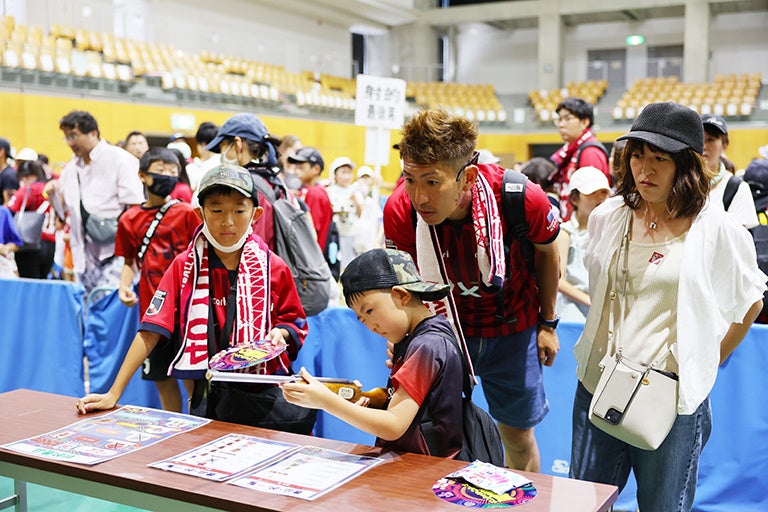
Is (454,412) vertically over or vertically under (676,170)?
under

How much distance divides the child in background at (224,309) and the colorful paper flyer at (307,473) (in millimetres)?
638

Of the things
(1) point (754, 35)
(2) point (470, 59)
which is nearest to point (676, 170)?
(1) point (754, 35)

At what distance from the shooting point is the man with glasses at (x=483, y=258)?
2.41m

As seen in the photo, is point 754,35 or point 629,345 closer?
point 629,345

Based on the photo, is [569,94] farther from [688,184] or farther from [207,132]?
[688,184]

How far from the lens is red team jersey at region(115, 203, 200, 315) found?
409cm

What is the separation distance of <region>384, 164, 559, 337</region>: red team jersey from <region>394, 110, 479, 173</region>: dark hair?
29 centimetres

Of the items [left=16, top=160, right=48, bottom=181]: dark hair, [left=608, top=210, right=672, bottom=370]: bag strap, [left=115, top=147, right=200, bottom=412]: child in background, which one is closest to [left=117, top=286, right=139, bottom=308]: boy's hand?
[left=115, top=147, right=200, bottom=412]: child in background

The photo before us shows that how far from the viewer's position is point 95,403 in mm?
2619

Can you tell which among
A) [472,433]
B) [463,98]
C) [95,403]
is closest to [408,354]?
[472,433]

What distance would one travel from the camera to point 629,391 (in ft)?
7.29

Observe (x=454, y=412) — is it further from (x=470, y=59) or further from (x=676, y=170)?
(x=470, y=59)

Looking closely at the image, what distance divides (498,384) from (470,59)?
83.5ft

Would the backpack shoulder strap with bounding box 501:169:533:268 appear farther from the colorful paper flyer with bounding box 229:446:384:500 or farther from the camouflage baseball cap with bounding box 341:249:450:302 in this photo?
the colorful paper flyer with bounding box 229:446:384:500
